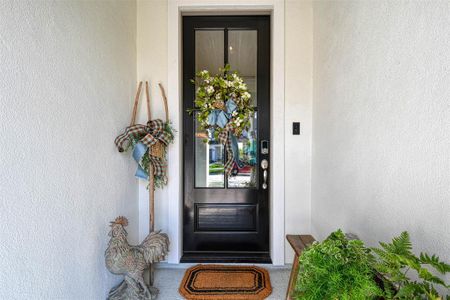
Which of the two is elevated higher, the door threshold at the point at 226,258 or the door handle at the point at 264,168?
the door handle at the point at 264,168

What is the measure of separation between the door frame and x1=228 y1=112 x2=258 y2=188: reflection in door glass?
0.62 feet

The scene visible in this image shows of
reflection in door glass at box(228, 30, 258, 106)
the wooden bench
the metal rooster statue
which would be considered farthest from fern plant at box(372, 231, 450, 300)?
reflection in door glass at box(228, 30, 258, 106)

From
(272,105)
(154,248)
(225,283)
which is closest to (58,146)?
(154,248)

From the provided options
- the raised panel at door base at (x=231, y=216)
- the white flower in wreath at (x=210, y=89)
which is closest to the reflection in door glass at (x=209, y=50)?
the white flower in wreath at (x=210, y=89)

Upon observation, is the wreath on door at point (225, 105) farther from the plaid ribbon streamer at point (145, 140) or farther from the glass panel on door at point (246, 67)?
the plaid ribbon streamer at point (145, 140)

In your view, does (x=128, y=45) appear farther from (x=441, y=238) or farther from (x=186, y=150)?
(x=441, y=238)

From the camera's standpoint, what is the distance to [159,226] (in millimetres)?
2182

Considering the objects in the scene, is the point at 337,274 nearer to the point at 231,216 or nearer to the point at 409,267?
the point at 409,267

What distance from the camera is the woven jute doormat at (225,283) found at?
177 cm

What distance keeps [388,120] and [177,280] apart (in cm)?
183

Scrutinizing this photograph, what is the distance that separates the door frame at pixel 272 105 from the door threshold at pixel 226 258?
102 mm

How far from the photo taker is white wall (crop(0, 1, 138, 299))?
37.8 inches

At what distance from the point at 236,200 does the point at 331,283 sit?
1.59 meters

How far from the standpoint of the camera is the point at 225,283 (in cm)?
190
